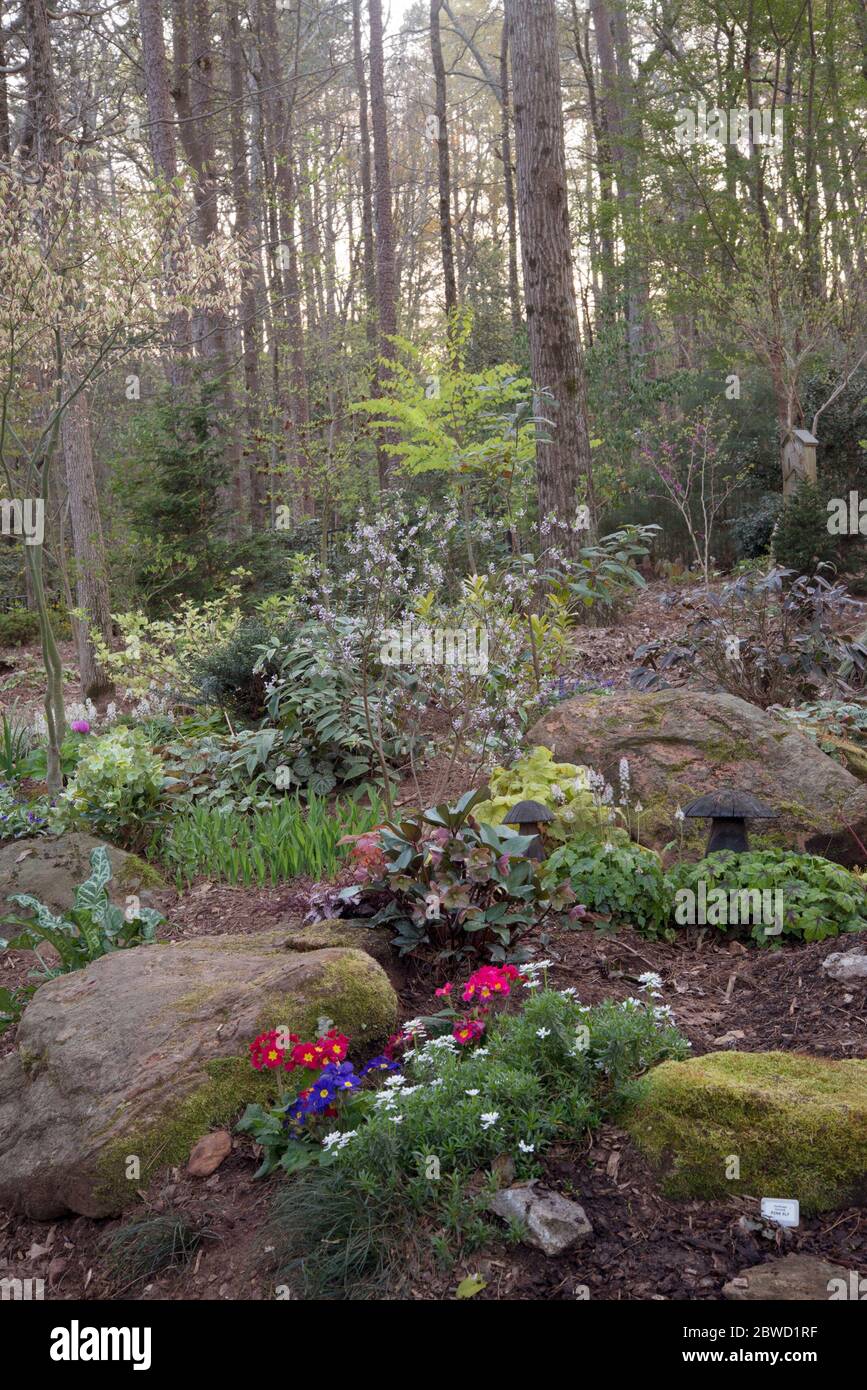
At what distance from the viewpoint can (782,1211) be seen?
213 cm

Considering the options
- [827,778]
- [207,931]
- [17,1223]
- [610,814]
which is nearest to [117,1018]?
[17,1223]

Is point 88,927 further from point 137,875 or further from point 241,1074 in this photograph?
point 241,1074

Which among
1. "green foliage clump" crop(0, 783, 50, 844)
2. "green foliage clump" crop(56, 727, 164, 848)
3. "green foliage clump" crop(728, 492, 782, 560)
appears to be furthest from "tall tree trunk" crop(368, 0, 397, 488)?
"green foliage clump" crop(56, 727, 164, 848)

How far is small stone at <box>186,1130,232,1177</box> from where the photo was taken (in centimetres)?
262

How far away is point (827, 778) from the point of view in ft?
14.4

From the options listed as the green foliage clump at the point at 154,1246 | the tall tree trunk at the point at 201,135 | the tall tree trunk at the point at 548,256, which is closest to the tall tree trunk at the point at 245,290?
the tall tree trunk at the point at 201,135

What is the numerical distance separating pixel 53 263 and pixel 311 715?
297 cm

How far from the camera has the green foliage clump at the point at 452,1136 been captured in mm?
2146

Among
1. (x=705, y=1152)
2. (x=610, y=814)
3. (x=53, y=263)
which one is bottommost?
(x=705, y=1152)

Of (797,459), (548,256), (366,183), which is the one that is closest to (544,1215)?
(548,256)

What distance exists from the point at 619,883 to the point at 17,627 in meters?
13.4

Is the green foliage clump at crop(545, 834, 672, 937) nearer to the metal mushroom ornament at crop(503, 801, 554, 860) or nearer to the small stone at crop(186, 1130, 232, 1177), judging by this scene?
the metal mushroom ornament at crop(503, 801, 554, 860)
